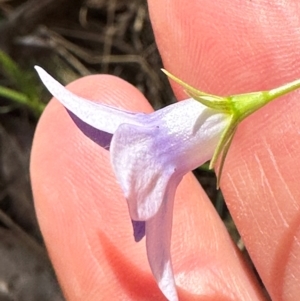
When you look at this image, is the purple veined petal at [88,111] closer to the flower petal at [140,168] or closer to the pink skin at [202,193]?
the flower petal at [140,168]

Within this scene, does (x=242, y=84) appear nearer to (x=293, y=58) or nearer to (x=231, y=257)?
(x=293, y=58)

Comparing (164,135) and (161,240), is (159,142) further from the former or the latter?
(161,240)

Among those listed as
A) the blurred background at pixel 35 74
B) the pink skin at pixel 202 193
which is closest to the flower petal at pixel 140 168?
the pink skin at pixel 202 193

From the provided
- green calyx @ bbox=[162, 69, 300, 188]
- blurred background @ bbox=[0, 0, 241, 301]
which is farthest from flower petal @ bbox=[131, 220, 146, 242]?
blurred background @ bbox=[0, 0, 241, 301]

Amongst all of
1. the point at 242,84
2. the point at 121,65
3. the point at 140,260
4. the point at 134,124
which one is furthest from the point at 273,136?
the point at 121,65

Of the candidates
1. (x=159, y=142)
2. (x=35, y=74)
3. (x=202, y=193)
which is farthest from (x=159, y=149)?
(x=35, y=74)

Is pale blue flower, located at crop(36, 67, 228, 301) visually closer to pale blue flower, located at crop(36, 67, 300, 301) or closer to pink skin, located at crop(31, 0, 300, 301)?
pale blue flower, located at crop(36, 67, 300, 301)
